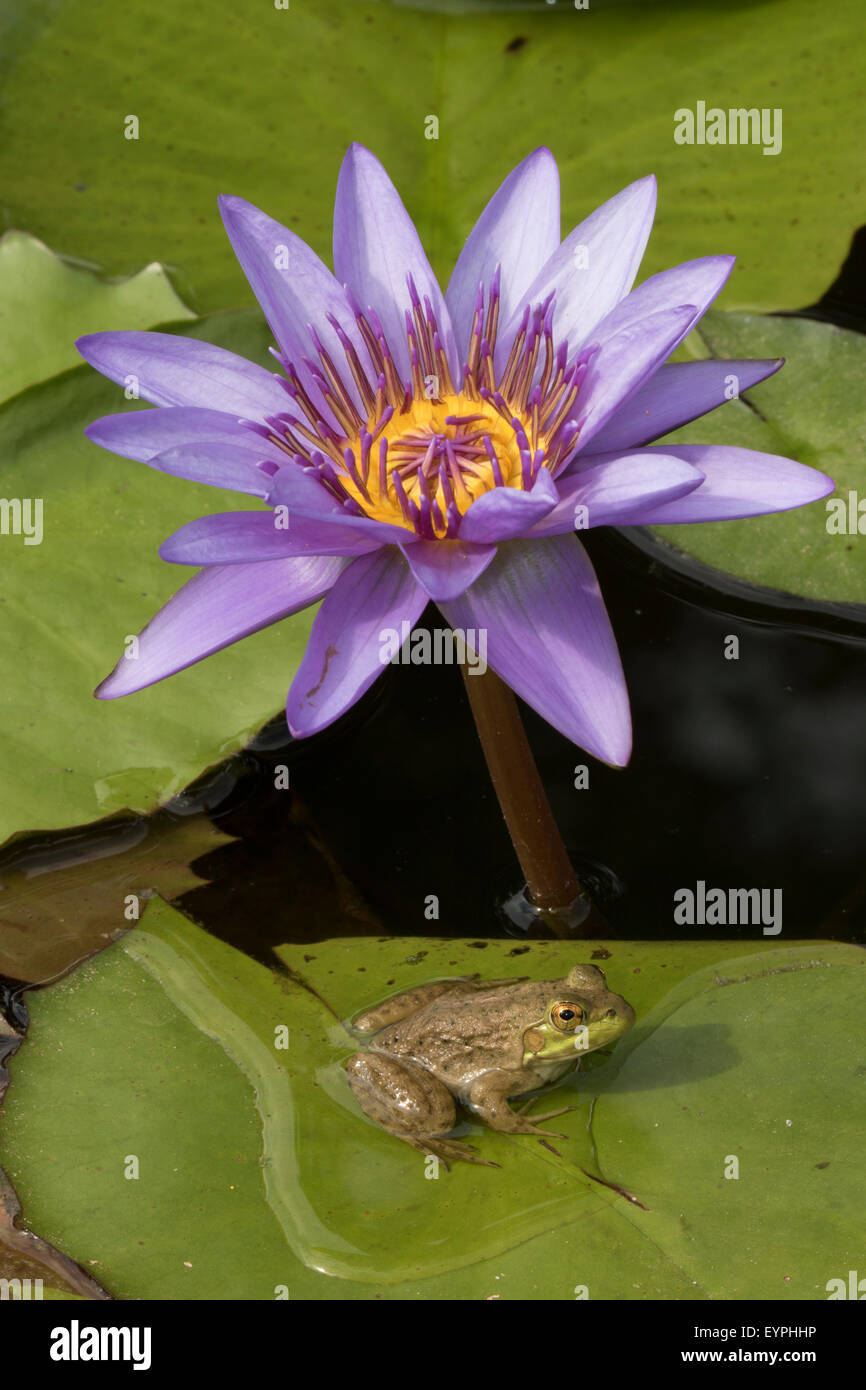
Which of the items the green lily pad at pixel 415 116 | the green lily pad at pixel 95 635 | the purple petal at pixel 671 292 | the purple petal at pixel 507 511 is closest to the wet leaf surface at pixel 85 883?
the green lily pad at pixel 95 635

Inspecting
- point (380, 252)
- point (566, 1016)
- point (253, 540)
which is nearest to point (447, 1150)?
point (566, 1016)

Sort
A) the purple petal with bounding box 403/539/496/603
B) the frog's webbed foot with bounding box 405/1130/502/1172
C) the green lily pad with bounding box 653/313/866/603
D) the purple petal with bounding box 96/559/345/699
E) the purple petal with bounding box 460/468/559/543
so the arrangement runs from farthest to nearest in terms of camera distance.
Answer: the green lily pad with bounding box 653/313/866/603
the frog's webbed foot with bounding box 405/1130/502/1172
the purple petal with bounding box 96/559/345/699
the purple petal with bounding box 403/539/496/603
the purple petal with bounding box 460/468/559/543

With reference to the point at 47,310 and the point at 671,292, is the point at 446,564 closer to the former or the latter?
the point at 671,292

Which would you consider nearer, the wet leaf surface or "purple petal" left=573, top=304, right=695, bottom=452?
"purple petal" left=573, top=304, right=695, bottom=452

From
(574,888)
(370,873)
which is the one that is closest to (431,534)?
(574,888)

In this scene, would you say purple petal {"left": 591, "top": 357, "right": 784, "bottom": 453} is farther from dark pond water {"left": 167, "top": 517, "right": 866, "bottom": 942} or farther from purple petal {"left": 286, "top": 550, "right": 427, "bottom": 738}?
dark pond water {"left": 167, "top": 517, "right": 866, "bottom": 942}

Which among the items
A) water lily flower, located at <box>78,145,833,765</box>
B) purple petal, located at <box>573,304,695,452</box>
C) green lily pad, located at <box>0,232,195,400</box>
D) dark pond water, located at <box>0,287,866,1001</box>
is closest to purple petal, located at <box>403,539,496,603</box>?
water lily flower, located at <box>78,145,833,765</box>

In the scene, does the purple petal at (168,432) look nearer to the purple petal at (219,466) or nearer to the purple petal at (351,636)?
the purple petal at (219,466)
